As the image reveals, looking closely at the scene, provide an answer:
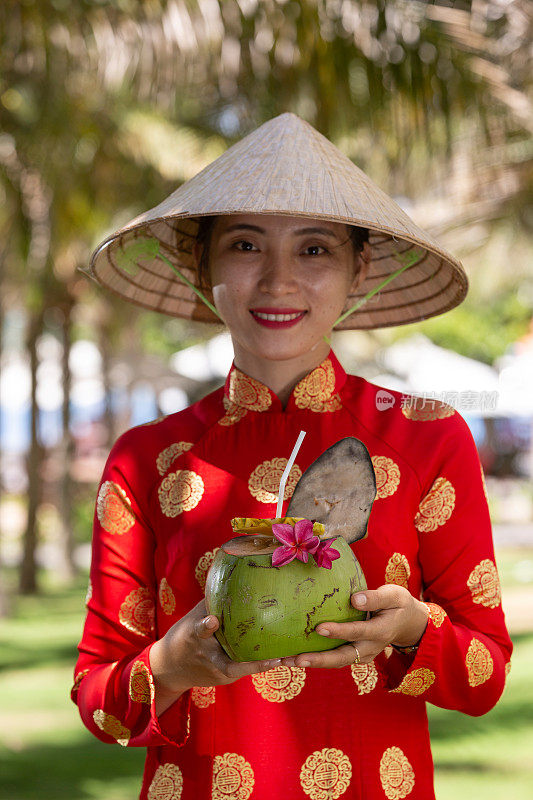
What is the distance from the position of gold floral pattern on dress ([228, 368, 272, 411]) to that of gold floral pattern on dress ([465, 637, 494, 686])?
23.0 inches

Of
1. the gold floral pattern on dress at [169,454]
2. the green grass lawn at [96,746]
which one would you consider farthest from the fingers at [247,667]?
the green grass lawn at [96,746]

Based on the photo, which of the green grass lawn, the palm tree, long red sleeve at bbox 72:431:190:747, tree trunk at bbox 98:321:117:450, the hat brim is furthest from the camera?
tree trunk at bbox 98:321:117:450

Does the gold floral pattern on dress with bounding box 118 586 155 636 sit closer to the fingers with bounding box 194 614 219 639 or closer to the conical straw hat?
the fingers with bounding box 194 614 219 639

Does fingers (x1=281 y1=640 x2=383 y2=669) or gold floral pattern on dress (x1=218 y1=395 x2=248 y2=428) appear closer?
fingers (x1=281 y1=640 x2=383 y2=669)

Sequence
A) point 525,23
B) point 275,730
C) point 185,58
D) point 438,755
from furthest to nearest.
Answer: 1. point 525,23
2. point 185,58
3. point 438,755
4. point 275,730

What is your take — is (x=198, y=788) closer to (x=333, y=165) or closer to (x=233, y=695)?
(x=233, y=695)

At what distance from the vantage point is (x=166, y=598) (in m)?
1.71

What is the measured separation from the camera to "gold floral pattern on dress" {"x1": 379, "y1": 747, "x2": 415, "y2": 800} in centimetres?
162

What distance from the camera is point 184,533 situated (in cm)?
171

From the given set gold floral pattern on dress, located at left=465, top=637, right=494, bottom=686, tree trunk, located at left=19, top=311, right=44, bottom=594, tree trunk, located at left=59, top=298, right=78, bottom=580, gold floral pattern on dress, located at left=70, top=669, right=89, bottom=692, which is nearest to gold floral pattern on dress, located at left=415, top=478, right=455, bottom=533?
gold floral pattern on dress, located at left=465, top=637, right=494, bottom=686

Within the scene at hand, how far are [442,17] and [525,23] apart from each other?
148 cm

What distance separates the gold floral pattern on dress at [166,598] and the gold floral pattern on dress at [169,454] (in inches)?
8.4

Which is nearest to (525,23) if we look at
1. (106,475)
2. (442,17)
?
(442,17)
